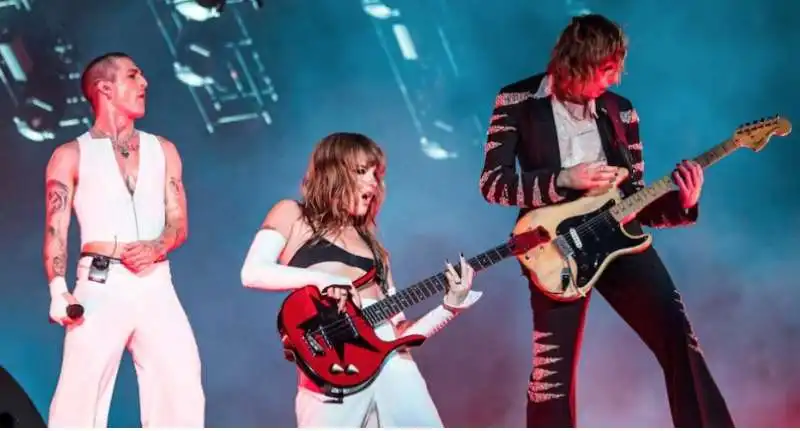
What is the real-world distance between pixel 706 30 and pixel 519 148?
1097mm

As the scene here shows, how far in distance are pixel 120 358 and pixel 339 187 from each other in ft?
3.90

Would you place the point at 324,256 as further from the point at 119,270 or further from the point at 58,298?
the point at 58,298

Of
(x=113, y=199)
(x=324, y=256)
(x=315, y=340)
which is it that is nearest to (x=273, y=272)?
(x=324, y=256)

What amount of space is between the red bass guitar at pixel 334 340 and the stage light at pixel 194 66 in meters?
1.27

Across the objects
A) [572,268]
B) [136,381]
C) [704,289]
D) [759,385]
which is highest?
[136,381]

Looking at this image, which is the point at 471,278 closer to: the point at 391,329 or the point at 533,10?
the point at 391,329

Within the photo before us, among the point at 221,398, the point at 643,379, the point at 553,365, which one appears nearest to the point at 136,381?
the point at 221,398

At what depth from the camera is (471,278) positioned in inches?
177

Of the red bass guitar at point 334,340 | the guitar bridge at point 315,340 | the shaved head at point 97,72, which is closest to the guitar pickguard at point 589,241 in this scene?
the red bass guitar at point 334,340

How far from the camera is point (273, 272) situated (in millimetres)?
4430

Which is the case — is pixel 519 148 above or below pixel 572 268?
above

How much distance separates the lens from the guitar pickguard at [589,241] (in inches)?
179

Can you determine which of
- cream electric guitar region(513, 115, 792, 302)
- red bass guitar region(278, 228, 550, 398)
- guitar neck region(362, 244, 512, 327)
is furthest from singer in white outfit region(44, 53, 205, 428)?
cream electric guitar region(513, 115, 792, 302)

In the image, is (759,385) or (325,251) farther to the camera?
(759,385)
